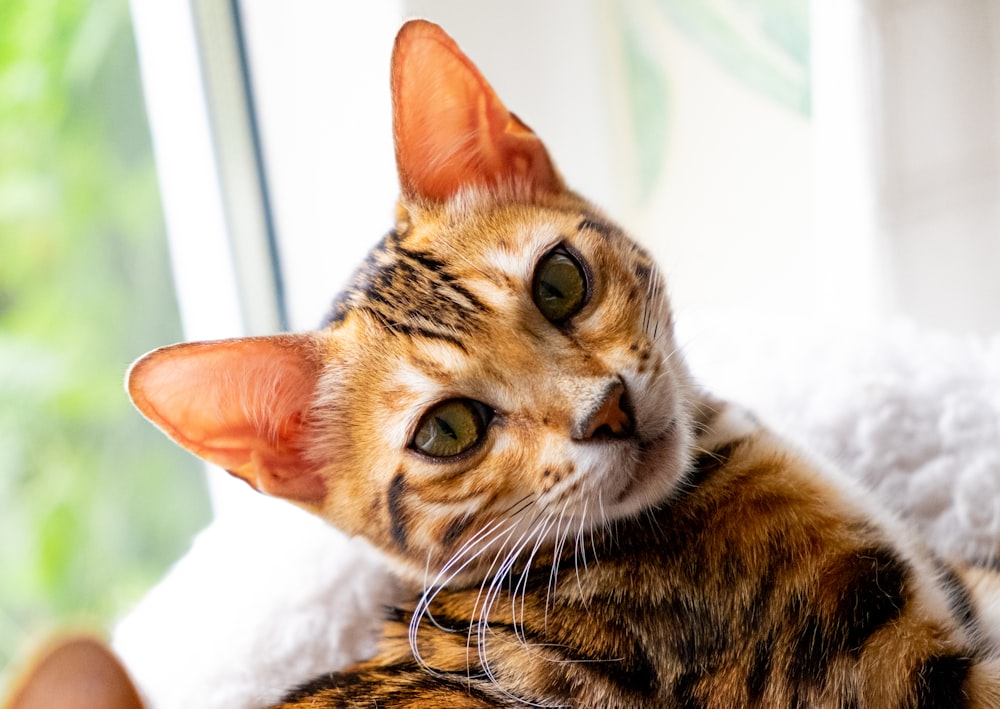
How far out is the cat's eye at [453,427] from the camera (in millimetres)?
992

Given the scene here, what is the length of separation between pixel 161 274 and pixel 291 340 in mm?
754

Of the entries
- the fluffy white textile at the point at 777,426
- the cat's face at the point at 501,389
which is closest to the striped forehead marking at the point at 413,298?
the cat's face at the point at 501,389

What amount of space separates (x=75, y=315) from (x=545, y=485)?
100cm

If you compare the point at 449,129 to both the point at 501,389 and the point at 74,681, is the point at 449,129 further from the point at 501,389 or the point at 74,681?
the point at 74,681

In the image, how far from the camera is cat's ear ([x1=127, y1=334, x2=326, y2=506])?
974 mm

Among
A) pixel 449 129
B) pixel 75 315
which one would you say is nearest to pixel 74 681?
pixel 449 129

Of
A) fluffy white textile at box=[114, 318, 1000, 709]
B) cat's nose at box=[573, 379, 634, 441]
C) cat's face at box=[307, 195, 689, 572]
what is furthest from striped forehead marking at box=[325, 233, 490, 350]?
fluffy white textile at box=[114, 318, 1000, 709]

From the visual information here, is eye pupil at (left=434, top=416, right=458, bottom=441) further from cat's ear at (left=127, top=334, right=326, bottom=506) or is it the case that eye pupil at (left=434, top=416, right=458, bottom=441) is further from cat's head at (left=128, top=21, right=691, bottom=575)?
cat's ear at (left=127, top=334, right=326, bottom=506)

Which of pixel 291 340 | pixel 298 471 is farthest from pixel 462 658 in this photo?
pixel 291 340

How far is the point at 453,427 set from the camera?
3.27ft

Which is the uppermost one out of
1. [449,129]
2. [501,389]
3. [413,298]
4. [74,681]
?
[449,129]

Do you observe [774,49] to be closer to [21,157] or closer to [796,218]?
[796,218]

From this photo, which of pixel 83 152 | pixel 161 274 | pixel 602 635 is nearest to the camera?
pixel 602 635

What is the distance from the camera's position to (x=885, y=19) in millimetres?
1632
